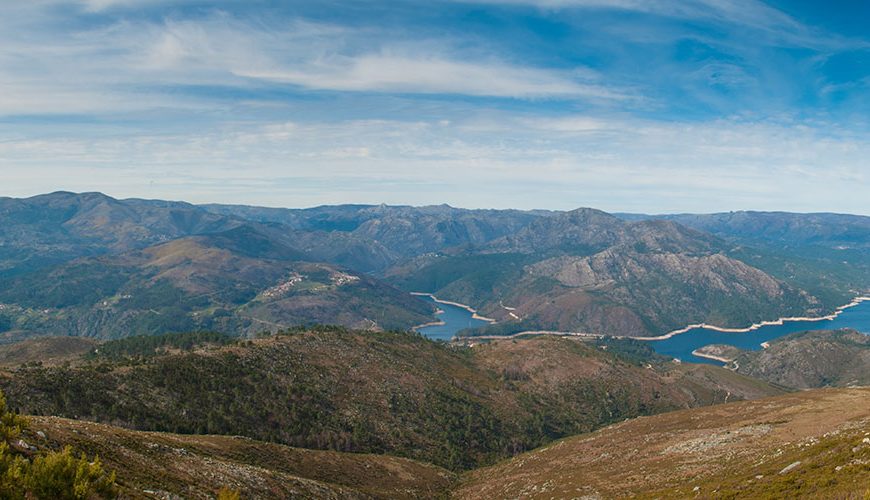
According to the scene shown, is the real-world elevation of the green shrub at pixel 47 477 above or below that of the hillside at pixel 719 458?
above

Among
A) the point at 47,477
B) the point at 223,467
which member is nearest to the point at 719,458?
the point at 223,467


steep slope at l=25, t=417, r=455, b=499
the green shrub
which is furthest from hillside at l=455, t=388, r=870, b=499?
the green shrub

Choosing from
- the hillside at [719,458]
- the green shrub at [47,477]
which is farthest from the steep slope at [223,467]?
the hillside at [719,458]

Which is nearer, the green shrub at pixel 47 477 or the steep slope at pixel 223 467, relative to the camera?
the green shrub at pixel 47 477

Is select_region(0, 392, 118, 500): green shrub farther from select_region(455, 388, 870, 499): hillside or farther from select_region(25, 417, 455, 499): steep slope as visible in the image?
select_region(455, 388, 870, 499): hillside

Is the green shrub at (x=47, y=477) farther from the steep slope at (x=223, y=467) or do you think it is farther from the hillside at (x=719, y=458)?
the hillside at (x=719, y=458)

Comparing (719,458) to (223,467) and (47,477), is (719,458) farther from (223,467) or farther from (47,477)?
(47,477)

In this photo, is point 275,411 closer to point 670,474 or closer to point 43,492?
point 670,474
